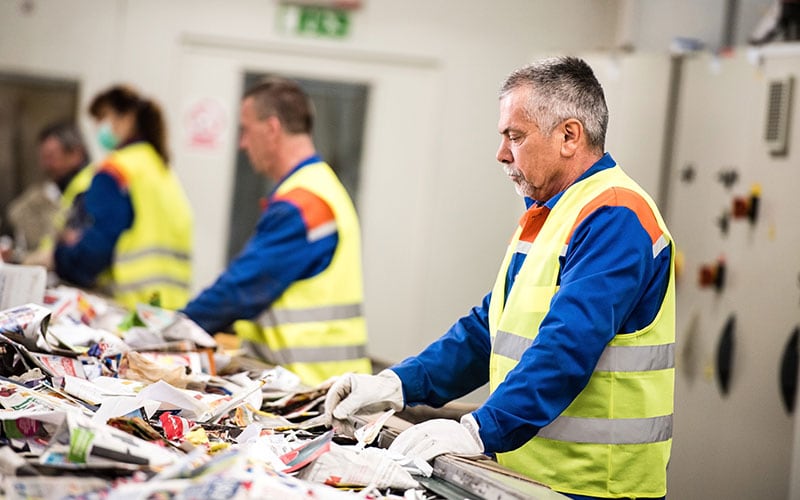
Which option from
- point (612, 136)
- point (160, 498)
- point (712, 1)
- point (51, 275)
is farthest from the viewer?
point (712, 1)

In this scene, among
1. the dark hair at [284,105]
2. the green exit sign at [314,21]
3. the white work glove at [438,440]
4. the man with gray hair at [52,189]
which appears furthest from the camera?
the green exit sign at [314,21]

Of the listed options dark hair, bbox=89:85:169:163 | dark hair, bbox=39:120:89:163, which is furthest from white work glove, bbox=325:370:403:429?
dark hair, bbox=39:120:89:163

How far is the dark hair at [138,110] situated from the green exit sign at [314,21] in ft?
5.78

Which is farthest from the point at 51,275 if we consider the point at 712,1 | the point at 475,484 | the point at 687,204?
the point at 712,1

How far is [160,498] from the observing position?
1.40m

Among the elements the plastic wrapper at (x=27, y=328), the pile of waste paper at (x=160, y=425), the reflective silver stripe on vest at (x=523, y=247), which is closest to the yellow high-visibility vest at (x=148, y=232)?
the pile of waste paper at (x=160, y=425)

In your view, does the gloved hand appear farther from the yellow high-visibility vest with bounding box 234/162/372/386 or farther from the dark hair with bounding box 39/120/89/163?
the dark hair with bounding box 39/120/89/163

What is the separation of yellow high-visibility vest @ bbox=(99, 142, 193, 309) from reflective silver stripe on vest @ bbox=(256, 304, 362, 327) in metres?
1.45

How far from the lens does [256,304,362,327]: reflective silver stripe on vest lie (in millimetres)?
3404

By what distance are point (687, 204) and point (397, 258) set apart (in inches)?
94.8

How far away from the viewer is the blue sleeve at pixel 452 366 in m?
2.40

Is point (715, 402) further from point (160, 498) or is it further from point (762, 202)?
point (160, 498)

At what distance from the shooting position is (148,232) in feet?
15.7

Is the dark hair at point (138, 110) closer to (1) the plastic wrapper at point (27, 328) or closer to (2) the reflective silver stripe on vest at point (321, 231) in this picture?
(2) the reflective silver stripe on vest at point (321, 231)
